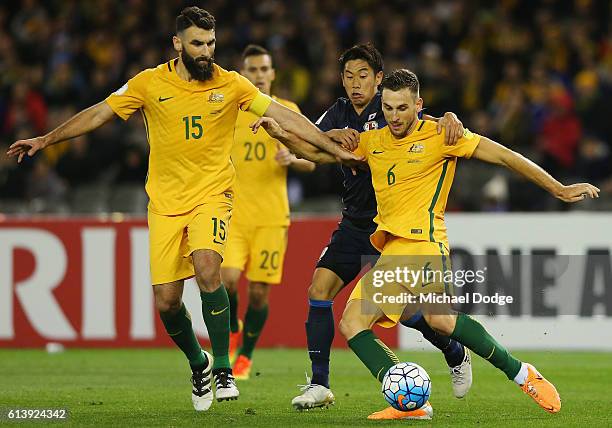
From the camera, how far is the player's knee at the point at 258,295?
36.5 ft

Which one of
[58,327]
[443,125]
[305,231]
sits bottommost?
[58,327]

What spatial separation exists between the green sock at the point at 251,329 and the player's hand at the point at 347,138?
313cm

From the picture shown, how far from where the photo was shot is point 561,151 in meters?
16.0

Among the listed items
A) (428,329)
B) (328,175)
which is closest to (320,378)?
(428,329)

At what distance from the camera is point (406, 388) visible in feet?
24.9

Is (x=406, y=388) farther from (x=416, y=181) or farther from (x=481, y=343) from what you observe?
(x=416, y=181)

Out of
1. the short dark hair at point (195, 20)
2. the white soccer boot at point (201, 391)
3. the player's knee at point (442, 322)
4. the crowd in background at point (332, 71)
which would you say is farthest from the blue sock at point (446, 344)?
the crowd in background at point (332, 71)

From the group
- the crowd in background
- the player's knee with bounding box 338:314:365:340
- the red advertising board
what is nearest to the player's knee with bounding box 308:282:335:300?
the player's knee with bounding box 338:314:365:340

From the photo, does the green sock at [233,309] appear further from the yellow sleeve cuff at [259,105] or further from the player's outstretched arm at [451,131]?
the player's outstretched arm at [451,131]

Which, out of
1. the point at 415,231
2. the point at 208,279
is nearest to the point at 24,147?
the point at 208,279

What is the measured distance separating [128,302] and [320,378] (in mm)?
5696

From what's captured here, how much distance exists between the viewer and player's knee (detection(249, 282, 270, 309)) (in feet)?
36.5

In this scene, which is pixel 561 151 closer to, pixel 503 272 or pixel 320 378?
pixel 503 272

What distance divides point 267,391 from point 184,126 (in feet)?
8.02
